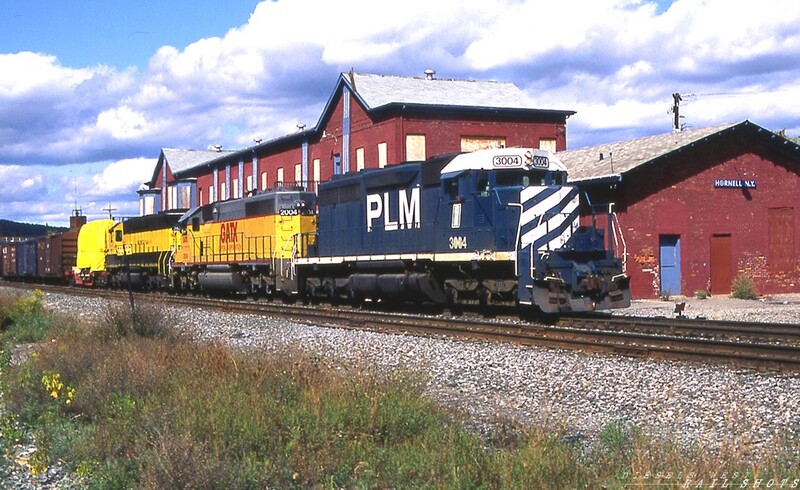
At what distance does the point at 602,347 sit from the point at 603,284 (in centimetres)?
347

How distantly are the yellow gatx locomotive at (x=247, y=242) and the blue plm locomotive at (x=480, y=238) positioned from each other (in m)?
3.23

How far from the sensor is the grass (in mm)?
5402

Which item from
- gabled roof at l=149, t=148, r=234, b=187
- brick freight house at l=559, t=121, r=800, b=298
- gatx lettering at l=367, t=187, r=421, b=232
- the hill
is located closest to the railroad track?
gatx lettering at l=367, t=187, r=421, b=232

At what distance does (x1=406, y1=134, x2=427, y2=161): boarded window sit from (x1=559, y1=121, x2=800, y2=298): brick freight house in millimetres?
8839

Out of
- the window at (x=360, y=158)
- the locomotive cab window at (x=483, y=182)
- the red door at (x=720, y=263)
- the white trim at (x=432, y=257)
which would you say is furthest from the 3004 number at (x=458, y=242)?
the window at (x=360, y=158)

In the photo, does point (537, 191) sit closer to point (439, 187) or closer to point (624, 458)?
point (439, 187)

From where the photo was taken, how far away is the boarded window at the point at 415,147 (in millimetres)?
35594

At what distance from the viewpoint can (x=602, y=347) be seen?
39.2 ft

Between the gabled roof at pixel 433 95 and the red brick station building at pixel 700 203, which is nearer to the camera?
the red brick station building at pixel 700 203

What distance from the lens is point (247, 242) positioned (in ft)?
83.4

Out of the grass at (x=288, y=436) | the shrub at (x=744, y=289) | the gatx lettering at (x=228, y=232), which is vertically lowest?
the grass at (x=288, y=436)

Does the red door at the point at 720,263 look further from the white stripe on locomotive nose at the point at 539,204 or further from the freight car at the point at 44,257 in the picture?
the freight car at the point at 44,257

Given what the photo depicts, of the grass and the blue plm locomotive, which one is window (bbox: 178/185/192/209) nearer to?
the blue plm locomotive

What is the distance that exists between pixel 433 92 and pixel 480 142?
3.45 metres
